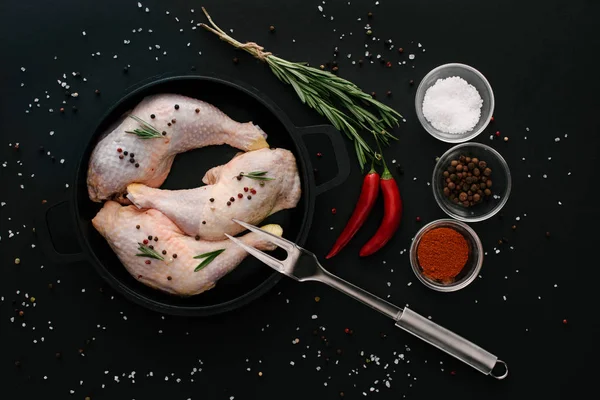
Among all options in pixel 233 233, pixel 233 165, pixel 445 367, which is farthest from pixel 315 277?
pixel 445 367

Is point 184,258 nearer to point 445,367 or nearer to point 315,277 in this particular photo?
point 315,277

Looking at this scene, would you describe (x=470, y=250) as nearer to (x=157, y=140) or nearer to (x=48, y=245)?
(x=157, y=140)

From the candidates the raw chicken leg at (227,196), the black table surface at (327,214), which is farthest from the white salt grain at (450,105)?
the raw chicken leg at (227,196)

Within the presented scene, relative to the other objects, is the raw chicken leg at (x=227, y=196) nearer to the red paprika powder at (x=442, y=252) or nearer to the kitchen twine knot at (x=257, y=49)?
the kitchen twine knot at (x=257, y=49)

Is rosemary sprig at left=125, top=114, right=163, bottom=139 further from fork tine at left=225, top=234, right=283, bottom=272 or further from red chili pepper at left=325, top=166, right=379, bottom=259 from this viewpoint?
red chili pepper at left=325, top=166, right=379, bottom=259

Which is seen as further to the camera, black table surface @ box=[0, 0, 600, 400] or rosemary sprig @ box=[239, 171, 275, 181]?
black table surface @ box=[0, 0, 600, 400]

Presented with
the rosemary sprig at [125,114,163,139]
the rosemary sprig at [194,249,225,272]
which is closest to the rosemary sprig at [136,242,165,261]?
the rosemary sprig at [194,249,225,272]
